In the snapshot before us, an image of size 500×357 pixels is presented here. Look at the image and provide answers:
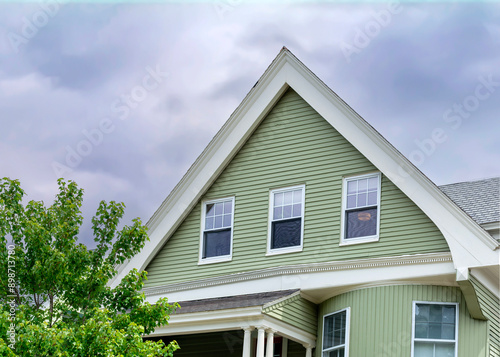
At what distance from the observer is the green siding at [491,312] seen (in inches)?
591

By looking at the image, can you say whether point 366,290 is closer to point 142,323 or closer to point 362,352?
point 362,352

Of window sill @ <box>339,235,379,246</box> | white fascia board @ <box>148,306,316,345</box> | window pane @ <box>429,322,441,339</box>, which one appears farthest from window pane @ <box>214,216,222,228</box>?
window pane @ <box>429,322,441,339</box>

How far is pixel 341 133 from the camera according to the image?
17094 millimetres

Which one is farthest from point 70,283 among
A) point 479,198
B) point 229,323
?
point 479,198

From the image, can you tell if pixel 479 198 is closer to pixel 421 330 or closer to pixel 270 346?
pixel 421 330

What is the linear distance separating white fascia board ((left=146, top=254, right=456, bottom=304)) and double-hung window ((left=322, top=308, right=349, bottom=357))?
481mm

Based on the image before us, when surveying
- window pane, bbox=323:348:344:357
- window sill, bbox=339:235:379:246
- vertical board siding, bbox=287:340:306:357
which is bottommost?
window pane, bbox=323:348:344:357

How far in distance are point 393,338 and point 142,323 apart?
479cm

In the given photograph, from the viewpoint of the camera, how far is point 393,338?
15.3m

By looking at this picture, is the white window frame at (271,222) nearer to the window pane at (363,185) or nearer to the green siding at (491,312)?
the window pane at (363,185)

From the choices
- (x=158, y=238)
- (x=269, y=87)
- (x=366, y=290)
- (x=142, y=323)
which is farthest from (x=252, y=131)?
(x=142, y=323)

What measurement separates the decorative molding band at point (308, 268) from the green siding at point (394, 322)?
0.49m

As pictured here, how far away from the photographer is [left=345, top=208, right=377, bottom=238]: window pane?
16406 millimetres

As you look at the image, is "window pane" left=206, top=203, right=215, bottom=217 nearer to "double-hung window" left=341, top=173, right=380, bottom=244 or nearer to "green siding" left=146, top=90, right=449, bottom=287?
"green siding" left=146, top=90, right=449, bottom=287
